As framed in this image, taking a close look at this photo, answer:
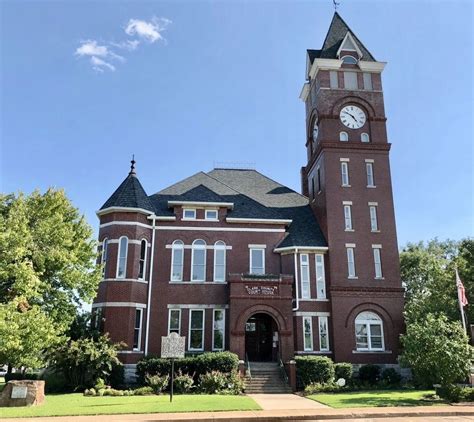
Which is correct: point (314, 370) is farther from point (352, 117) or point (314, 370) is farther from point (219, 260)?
point (352, 117)

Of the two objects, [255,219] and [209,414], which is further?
[255,219]

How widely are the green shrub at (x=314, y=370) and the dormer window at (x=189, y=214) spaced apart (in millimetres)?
11063

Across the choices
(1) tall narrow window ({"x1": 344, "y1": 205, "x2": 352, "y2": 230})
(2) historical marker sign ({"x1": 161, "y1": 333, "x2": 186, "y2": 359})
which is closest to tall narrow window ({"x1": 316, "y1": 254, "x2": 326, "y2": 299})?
(1) tall narrow window ({"x1": 344, "y1": 205, "x2": 352, "y2": 230})

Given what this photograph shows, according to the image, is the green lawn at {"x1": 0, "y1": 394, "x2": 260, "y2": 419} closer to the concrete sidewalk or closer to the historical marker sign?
the concrete sidewalk

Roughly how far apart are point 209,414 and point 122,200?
16145 mm

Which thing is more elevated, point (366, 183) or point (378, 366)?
point (366, 183)

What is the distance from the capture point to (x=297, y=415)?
14359mm

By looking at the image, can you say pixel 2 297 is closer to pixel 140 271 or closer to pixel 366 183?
pixel 140 271

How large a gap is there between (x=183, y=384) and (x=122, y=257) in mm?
8538

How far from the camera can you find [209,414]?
14.4m

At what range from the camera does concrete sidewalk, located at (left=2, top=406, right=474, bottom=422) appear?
13555 mm

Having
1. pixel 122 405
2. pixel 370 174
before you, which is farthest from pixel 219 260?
Result: pixel 122 405

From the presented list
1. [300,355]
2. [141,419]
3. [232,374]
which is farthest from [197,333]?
[141,419]

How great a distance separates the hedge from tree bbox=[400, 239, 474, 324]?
11030 mm
